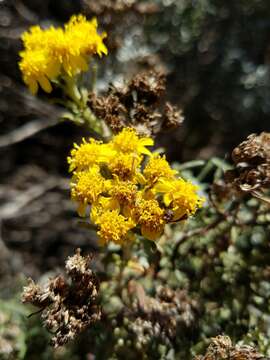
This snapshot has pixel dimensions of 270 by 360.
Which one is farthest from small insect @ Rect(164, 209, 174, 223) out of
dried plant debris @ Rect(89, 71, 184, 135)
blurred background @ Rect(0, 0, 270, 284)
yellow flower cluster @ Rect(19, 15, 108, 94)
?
blurred background @ Rect(0, 0, 270, 284)

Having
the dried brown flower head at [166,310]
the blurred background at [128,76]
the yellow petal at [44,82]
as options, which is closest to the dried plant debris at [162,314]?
the dried brown flower head at [166,310]

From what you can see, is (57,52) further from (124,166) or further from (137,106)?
(124,166)

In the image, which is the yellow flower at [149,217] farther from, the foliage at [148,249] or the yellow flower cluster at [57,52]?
the yellow flower cluster at [57,52]

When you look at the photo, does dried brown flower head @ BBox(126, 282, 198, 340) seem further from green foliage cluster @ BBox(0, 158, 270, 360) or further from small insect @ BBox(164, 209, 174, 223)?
small insect @ BBox(164, 209, 174, 223)

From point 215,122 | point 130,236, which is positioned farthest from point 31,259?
point 130,236

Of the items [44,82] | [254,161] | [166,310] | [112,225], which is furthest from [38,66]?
[166,310]
